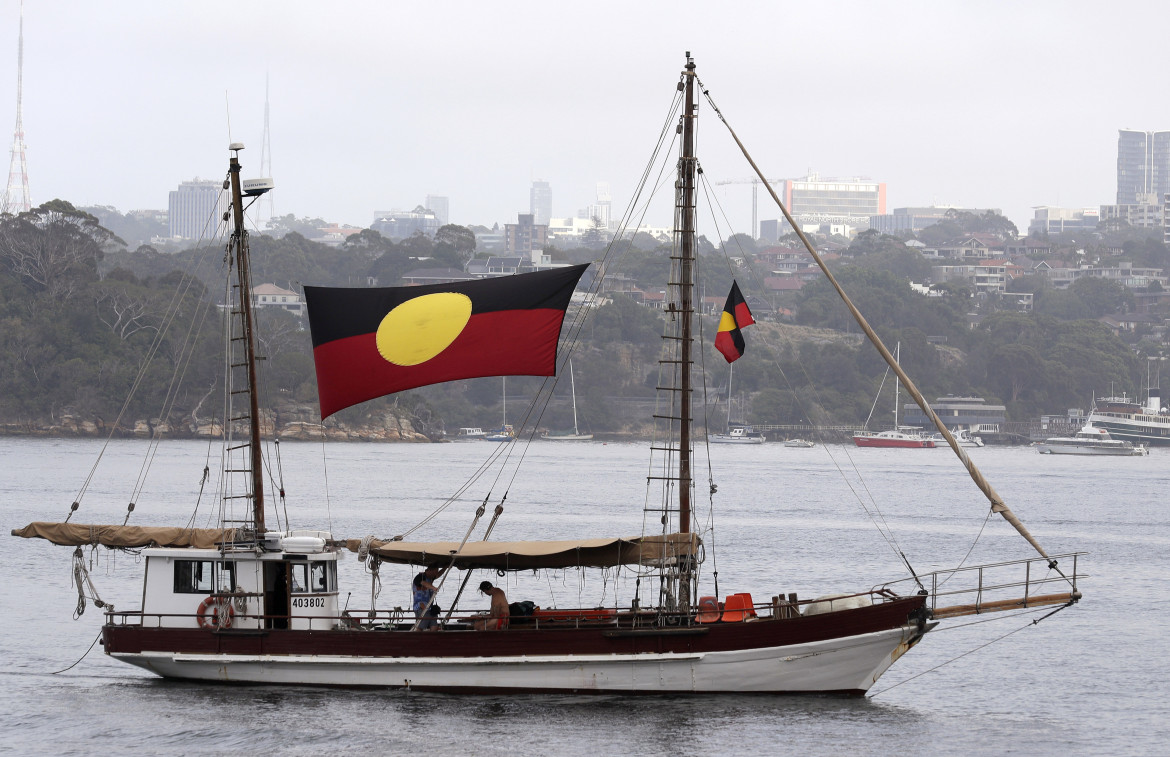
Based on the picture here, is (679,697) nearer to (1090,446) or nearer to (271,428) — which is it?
(271,428)

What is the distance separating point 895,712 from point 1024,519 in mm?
46912

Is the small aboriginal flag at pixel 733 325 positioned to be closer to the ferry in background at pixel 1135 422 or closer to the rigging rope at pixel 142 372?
the rigging rope at pixel 142 372

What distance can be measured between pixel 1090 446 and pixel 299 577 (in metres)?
139

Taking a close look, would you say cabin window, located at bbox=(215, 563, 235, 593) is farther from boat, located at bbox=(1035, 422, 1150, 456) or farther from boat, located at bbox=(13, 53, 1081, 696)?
boat, located at bbox=(1035, 422, 1150, 456)

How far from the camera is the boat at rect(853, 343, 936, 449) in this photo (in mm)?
156375

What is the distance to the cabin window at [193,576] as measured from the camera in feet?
82.0

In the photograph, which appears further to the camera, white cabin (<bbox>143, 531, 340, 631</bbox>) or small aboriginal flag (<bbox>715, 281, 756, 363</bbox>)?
small aboriginal flag (<bbox>715, 281, 756, 363</bbox>)

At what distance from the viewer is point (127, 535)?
82.9 feet

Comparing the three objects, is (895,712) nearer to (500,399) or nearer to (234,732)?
(234,732)

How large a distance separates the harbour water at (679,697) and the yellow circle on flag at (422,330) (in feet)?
16.9

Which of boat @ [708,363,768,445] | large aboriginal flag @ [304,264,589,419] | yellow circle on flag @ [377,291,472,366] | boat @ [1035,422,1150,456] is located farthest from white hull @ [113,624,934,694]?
boat @ [1035,422,1150,456]

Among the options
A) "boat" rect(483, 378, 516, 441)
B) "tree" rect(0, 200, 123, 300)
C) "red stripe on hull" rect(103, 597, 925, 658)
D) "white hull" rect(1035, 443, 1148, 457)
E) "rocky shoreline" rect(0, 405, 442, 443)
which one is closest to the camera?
"red stripe on hull" rect(103, 597, 925, 658)

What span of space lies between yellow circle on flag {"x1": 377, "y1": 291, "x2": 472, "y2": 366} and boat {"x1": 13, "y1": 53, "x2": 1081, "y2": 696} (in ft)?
0.17

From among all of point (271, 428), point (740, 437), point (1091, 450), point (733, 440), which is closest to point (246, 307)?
point (271, 428)
